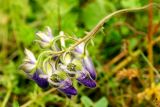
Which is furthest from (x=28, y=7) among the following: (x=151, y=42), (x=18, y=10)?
(x=151, y=42)

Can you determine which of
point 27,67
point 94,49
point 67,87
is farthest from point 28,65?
point 94,49

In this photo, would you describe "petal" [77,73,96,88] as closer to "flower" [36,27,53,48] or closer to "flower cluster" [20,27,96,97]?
"flower cluster" [20,27,96,97]

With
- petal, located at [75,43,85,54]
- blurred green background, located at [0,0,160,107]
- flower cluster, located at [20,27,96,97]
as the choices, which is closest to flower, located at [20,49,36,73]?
flower cluster, located at [20,27,96,97]

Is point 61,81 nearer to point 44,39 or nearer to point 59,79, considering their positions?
point 59,79

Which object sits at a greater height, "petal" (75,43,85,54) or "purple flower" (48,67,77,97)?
"petal" (75,43,85,54)

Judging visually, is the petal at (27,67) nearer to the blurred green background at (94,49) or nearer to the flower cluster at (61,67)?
the flower cluster at (61,67)

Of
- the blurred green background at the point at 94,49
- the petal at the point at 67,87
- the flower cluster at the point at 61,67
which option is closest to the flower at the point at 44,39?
the flower cluster at the point at 61,67
